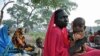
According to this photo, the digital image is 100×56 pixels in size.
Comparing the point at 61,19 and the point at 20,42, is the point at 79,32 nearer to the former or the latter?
the point at 61,19

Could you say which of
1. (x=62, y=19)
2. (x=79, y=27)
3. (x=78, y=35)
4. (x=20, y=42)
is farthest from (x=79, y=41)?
(x=20, y=42)

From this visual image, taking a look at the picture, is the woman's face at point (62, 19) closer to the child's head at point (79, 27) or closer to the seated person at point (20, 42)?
the child's head at point (79, 27)

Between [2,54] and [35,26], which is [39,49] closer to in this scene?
[2,54]

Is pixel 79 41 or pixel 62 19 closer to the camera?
pixel 79 41

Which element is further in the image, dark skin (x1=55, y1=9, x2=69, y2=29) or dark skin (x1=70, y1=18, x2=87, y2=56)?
dark skin (x1=55, y1=9, x2=69, y2=29)

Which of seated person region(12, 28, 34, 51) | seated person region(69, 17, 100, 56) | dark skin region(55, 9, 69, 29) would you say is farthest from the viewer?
seated person region(12, 28, 34, 51)

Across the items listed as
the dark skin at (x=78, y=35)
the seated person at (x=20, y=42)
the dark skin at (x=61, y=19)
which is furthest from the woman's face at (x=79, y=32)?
the seated person at (x=20, y=42)

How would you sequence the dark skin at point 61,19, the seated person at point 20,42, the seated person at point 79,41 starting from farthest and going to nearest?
1. the seated person at point 20,42
2. the dark skin at point 61,19
3. the seated person at point 79,41

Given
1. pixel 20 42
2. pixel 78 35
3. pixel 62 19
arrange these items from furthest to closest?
1. pixel 20 42
2. pixel 62 19
3. pixel 78 35

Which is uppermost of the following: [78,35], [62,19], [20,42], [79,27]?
[62,19]

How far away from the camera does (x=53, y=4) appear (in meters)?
22.1

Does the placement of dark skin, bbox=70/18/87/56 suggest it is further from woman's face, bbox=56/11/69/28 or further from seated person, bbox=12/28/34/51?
seated person, bbox=12/28/34/51

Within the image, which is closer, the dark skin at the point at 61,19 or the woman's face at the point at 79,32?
the woman's face at the point at 79,32

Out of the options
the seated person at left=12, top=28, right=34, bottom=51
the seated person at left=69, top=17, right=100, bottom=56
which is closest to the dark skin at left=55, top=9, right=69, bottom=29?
the seated person at left=69, top=17, right=100, bottom=56
